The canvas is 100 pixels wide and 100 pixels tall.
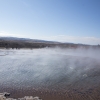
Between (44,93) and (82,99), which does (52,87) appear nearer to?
(44,93)

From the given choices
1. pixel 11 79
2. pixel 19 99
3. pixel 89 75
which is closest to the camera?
pixel 19 99

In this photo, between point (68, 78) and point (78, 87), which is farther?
point (68, 78)

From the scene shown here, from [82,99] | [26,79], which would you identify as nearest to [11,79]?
[26,79]

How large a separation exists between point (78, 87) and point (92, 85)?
4.60ft

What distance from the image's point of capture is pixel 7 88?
12.7m

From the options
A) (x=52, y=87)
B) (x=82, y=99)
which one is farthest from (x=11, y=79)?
(x=82, y=99)

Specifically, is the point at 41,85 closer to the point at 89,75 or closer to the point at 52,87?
the point at 52,87

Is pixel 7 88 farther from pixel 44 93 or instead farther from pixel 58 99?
pixel 58 99

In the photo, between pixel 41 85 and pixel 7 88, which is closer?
pixel 7 88

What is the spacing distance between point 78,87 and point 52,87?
221 cm

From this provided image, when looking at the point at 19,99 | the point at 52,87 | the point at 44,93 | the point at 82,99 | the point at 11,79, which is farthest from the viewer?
the point at 11,79

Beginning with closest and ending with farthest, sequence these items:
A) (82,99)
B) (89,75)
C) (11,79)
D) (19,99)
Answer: (19,99) < (82,99) < (11,79) < (89,75)

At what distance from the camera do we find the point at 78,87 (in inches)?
525

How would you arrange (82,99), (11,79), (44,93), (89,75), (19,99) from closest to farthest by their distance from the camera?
(19,99)
(82,99)
(44,93)
(11,79)
(89,75)
